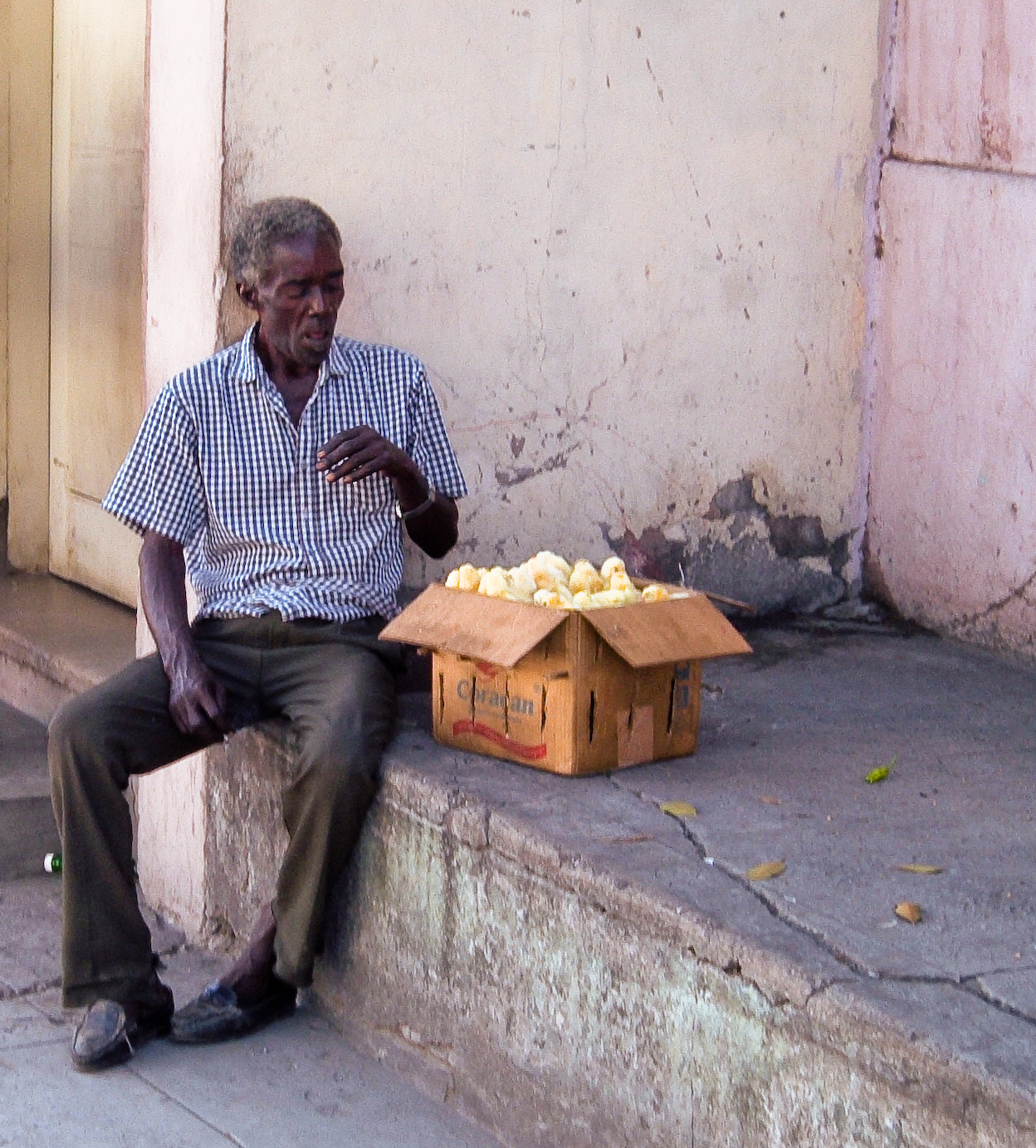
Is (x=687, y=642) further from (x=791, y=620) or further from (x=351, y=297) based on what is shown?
(x=791, y=620)

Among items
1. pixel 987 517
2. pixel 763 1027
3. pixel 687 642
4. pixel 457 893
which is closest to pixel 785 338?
pixel 987 517

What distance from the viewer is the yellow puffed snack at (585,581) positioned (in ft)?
11.1

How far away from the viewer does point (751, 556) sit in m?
4.73

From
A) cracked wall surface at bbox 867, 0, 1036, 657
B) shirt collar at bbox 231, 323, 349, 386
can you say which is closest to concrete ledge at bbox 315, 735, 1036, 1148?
shirt collar at bbox 231, 323, 349, 386

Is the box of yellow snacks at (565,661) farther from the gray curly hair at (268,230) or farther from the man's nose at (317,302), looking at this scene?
the gray curly hair at (268,230)

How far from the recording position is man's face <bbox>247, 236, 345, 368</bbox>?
11.4 feet

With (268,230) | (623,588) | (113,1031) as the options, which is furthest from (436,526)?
(113,1031)

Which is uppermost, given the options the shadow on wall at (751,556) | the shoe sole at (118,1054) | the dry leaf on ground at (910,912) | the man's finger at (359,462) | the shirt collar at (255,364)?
the shirt collar at (255,364)

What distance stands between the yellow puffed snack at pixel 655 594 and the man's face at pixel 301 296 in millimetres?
866

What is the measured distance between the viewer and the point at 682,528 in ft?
15.1

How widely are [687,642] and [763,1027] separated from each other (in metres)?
0.96

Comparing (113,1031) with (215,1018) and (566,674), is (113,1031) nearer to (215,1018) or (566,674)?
(215,1018)

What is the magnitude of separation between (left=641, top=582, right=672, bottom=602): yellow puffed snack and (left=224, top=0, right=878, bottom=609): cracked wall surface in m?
0.94

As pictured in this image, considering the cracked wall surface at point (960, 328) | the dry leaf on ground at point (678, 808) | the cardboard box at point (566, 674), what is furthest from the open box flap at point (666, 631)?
the cracked wall surface at point (960, 328)
